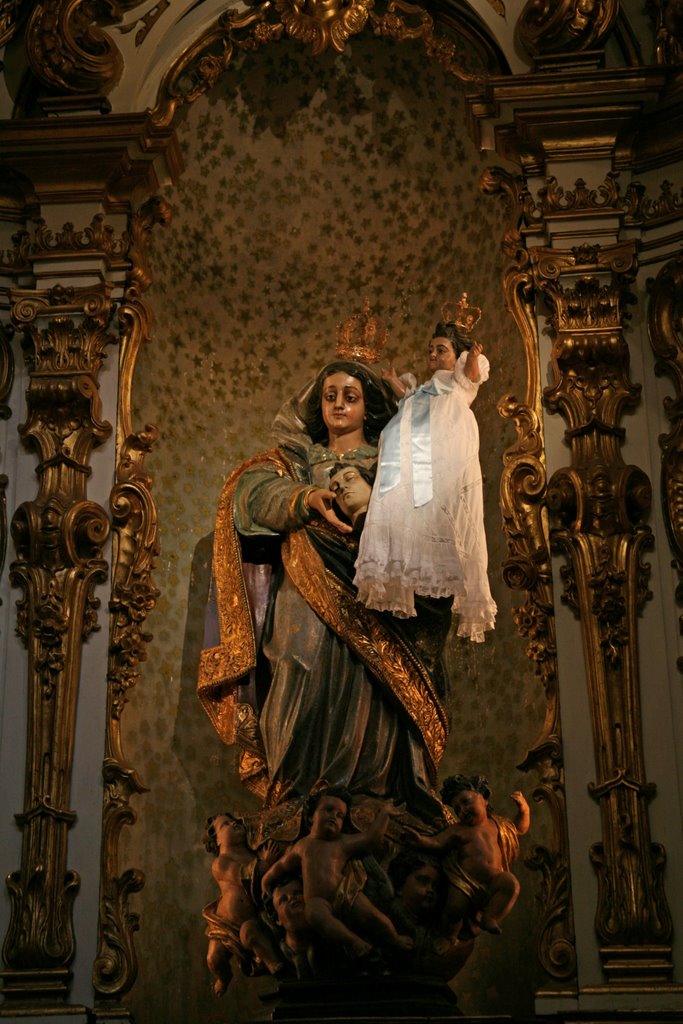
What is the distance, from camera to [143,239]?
570 centimetres

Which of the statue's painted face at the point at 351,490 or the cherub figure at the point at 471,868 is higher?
the statue's painted face at the point at 351,490

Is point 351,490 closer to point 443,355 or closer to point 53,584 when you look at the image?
point 443,355

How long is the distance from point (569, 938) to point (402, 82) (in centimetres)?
303

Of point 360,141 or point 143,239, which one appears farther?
point 360,141

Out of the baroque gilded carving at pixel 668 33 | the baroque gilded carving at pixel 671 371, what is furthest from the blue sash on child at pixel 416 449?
the baroque gilded carving at pixel 668 33

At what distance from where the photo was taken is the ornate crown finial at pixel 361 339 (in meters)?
5.32

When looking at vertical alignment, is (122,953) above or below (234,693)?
below

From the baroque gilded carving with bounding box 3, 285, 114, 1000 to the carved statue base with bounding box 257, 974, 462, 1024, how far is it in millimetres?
824

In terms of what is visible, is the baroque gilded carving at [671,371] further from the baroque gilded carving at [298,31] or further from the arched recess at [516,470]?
the baroque gilded carving at [298,31]

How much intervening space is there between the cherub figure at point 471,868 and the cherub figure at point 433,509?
53 centimetres

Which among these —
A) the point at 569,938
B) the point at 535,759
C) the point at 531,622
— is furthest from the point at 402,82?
the point at 569,938

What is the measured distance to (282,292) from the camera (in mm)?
6098

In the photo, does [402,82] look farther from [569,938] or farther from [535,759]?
[569,938]

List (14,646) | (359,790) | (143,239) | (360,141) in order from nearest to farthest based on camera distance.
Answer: (359,790) → (14,646) → (143,239) → (360,141)
